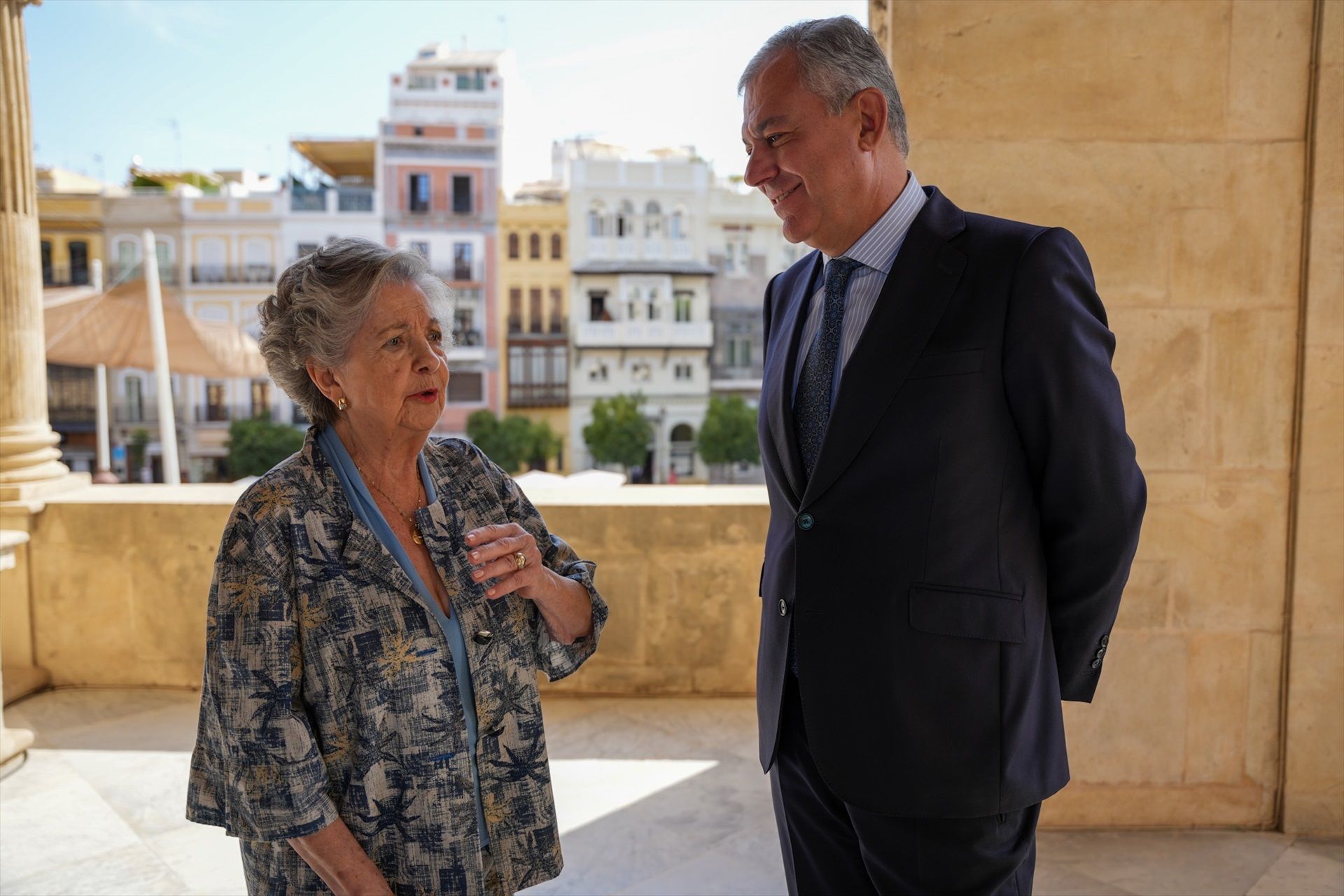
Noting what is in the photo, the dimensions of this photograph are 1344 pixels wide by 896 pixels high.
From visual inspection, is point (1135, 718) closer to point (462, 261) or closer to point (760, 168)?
point (760, 168)

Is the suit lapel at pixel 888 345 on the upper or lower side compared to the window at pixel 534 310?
lower

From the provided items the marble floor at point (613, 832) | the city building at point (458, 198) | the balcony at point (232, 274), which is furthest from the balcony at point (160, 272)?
the marble floor at point (613, 832)

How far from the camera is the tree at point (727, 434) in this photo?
123 ft

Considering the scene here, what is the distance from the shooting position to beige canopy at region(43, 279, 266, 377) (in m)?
11.7

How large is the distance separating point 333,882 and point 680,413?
40.1 meters

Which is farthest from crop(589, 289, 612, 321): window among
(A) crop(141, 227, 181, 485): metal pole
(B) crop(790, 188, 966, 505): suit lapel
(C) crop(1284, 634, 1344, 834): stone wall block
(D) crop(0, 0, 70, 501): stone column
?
(B) crop(790, 188, 966, 505): suit lapel

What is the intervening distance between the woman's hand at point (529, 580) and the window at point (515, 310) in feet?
125

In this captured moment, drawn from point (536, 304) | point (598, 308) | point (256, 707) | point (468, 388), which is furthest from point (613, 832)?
point (598, 308)

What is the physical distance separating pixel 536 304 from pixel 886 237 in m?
39.1

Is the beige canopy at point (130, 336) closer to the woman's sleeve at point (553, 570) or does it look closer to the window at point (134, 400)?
the woman's sleeve at point (553, 570)

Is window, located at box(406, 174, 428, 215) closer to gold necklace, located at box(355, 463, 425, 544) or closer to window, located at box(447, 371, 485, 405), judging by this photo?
window, located at box(447, 371, 485, 405)

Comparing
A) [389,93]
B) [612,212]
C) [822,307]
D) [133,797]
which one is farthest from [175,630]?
[389,93]

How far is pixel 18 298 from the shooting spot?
3.83 metres

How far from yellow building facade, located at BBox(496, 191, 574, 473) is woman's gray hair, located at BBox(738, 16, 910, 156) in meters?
38.2
